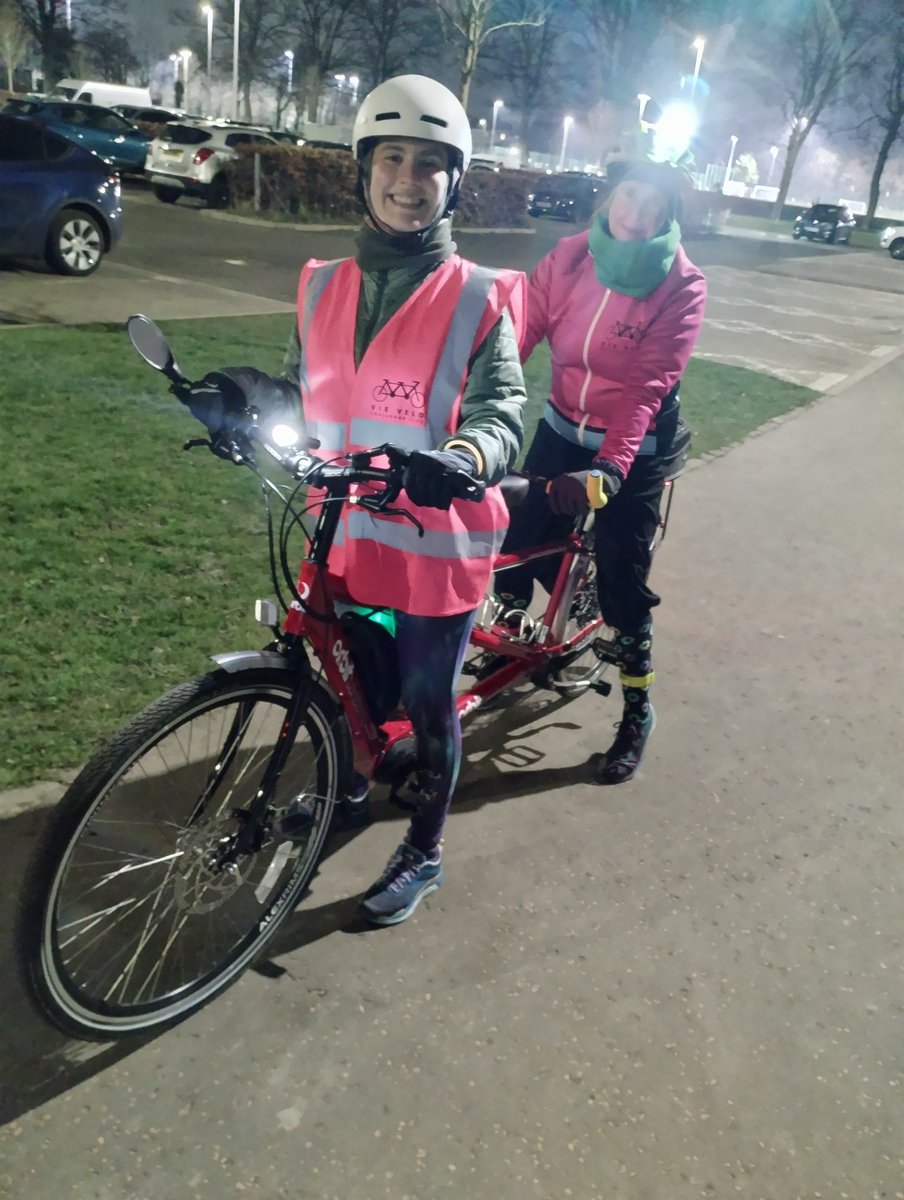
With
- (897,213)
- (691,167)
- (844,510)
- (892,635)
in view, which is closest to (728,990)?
(691,167)

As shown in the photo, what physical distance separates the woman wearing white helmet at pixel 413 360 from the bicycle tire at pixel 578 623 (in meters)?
1.30

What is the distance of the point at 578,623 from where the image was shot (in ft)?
13.5

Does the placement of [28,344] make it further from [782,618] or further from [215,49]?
[215,49]

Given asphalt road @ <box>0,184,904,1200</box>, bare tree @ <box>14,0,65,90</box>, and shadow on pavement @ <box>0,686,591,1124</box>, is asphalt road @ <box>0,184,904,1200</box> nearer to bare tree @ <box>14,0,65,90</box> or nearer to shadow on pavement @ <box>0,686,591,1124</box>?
shadow on pavement @ <box>0,686,591,1124</box>

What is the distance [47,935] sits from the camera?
223 centimetres

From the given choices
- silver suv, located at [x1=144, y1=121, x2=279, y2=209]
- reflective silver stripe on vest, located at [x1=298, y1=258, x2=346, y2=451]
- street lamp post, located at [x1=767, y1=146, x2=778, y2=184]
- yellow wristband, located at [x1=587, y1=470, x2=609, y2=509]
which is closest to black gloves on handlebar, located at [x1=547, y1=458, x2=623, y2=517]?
yellow wristband, located at [x1=587, y1=470, x2=609, y2=509]

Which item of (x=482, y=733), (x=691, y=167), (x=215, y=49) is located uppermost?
(x=215, y=49)

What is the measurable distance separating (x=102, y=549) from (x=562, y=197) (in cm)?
3250

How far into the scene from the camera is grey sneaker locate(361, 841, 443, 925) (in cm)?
293

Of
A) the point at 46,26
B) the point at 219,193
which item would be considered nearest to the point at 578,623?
the point at 219,193

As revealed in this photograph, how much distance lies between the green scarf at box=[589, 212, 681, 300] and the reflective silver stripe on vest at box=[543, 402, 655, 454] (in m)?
0.50

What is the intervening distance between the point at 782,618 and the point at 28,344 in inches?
249

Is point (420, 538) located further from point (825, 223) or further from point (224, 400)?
point (825, 223)

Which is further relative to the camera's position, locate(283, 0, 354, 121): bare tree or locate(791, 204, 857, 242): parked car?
locate(283, 0, 354, 121): bare tree
